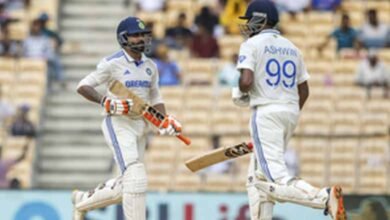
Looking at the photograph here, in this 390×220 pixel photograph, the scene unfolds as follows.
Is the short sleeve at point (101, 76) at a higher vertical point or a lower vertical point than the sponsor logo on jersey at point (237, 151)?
higher

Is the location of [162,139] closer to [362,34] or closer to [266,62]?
[362,34]

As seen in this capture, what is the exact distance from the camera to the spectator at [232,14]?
19.0m

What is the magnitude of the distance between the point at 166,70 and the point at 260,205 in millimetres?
6818

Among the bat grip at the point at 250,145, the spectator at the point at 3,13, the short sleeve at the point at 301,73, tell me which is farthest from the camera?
the spectator at the point at 3,13

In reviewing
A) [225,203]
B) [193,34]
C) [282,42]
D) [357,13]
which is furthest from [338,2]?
[282,42]

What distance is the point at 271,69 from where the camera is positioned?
38.0 ft

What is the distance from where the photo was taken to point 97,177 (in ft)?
58.9

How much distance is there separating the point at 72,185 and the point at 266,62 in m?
6.84

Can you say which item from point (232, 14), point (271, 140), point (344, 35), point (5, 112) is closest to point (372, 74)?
point (344, 35)

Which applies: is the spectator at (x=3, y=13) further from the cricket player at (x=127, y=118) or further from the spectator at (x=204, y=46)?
the cricket player at (x=127, y=118)

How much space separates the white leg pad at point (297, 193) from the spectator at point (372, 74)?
6.72 metres

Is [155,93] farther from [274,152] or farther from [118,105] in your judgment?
[274,152]

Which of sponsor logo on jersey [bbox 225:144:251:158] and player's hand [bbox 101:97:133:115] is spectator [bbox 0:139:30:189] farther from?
sponsor logo on jersey [bbox 225:144:251:158]

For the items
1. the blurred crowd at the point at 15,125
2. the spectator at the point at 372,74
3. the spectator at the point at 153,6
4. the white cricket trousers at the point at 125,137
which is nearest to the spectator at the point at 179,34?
the spectator at the point at 153,6
